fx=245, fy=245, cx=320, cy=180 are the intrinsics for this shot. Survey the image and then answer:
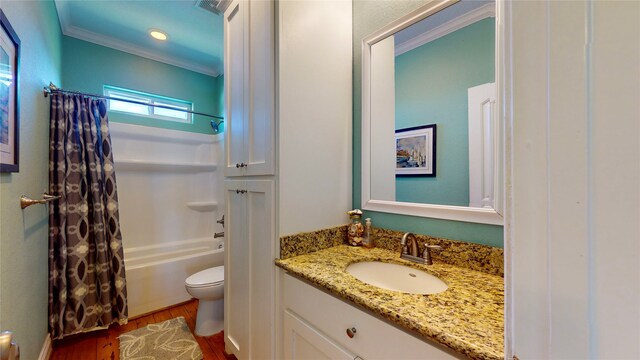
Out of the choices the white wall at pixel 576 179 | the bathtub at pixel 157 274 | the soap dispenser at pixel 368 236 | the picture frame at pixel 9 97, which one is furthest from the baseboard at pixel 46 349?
the white wall at pixel 576 179

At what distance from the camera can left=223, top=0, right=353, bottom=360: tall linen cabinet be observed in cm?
115

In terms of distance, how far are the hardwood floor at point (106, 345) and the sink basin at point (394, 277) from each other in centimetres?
112

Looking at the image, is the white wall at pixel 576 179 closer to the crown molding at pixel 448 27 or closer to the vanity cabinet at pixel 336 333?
the vanity cabinet at pixel 336 333

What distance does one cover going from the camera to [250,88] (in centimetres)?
132

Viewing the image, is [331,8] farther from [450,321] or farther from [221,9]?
[450,321]

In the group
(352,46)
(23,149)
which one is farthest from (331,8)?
(23,149)

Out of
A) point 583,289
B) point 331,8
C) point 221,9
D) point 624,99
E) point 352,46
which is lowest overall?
point 583,289

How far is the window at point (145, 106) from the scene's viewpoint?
2.51m

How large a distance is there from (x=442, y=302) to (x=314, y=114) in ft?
3.18

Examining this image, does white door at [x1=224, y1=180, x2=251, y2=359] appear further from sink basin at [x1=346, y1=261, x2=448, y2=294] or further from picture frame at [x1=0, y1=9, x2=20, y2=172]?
picture frame at [x1=0, y1=9, x2=20, y2=172]

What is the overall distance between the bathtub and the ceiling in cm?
210

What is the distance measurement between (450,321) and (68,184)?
245cm

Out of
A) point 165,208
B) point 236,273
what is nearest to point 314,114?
point 236,273

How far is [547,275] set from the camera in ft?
0.93
